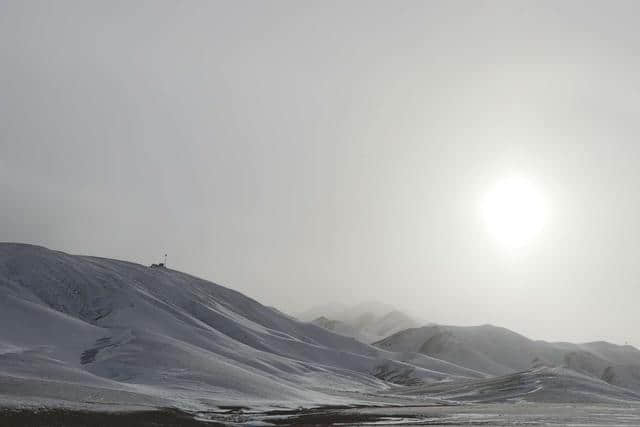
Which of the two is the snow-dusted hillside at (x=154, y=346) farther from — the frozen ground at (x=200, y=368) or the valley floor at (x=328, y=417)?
the valley floor at (x=328, y=417)

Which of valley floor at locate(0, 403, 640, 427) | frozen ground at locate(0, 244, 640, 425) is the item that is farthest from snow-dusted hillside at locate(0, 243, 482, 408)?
valley floor at locate(0, 403, 640, 427)

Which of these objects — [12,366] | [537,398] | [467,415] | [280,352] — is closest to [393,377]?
[280,352]

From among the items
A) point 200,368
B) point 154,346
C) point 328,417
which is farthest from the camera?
point 154,346

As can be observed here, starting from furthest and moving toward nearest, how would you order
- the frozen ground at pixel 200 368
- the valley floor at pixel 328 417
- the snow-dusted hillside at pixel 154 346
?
the snow-dusted hillside at pixel 154 346 → the frozen ground at pixel 200 368 → the valley floor at pixel 328 417

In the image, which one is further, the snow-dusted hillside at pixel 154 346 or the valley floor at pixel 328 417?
the snow-dusted hillside at pixel 154 346

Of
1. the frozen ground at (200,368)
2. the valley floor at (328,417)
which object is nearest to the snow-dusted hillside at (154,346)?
the frozen ground at (200,368)

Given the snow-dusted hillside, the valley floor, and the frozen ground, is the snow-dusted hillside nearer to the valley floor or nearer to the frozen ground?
the frozen ground

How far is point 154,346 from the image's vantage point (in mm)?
94500

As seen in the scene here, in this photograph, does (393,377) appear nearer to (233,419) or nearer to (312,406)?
(312,406)

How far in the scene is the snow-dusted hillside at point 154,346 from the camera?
6800cm

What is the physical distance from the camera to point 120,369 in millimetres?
81938

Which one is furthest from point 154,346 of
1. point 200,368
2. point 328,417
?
point 328,417

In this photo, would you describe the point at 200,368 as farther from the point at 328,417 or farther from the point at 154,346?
the point at 328,417

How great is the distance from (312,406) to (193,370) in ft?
66.2
